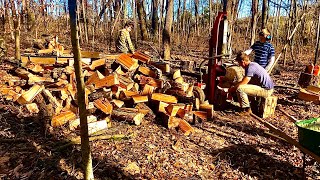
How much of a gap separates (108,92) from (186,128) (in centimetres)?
171

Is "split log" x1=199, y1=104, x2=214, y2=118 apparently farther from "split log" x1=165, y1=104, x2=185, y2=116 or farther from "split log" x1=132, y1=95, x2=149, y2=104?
"split log" x1=132, y1=95, x2=149, y2=104

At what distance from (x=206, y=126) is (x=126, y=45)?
4.24 meters

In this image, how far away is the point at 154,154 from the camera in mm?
4246

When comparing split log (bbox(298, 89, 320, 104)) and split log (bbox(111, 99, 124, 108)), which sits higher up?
split log (bbox(111, 99, 124, 108))

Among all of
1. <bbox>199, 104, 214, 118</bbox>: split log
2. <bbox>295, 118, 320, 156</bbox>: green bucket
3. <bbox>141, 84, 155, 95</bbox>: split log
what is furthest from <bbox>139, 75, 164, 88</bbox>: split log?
<bbox>295, 118, 320, 156</bbox>: green bucket

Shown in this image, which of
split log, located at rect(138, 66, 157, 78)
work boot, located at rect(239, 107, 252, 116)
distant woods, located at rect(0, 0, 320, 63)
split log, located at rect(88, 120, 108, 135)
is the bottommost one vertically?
work boot, located at rect(239, 107, 252, 116)

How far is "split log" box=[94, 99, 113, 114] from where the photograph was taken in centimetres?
509

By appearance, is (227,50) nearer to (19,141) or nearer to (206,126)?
(206,126)

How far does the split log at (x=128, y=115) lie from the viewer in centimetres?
506

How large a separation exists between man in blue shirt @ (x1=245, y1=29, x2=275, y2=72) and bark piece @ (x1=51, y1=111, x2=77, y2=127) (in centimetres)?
399

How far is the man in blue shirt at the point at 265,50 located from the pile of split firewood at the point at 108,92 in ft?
5.58

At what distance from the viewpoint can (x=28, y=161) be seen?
3695 millimetres

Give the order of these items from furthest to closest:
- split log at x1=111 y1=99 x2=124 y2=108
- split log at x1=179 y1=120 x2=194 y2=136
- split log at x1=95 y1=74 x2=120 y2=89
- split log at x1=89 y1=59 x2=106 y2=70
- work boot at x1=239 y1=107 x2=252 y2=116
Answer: split log at x1=89 y1=59 x2=106 y2=70
work boot at x1=239 y1=107 x2=252 y2=116
split log at x1=95 y1=74 x2=120 y2=89
split log at x1=111 y1=99 x2=124 y2=108
split log at x1=179 y1=120 x2=194 y2=136

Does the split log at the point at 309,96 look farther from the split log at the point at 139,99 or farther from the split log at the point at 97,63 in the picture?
the split log at the point at 97,63
